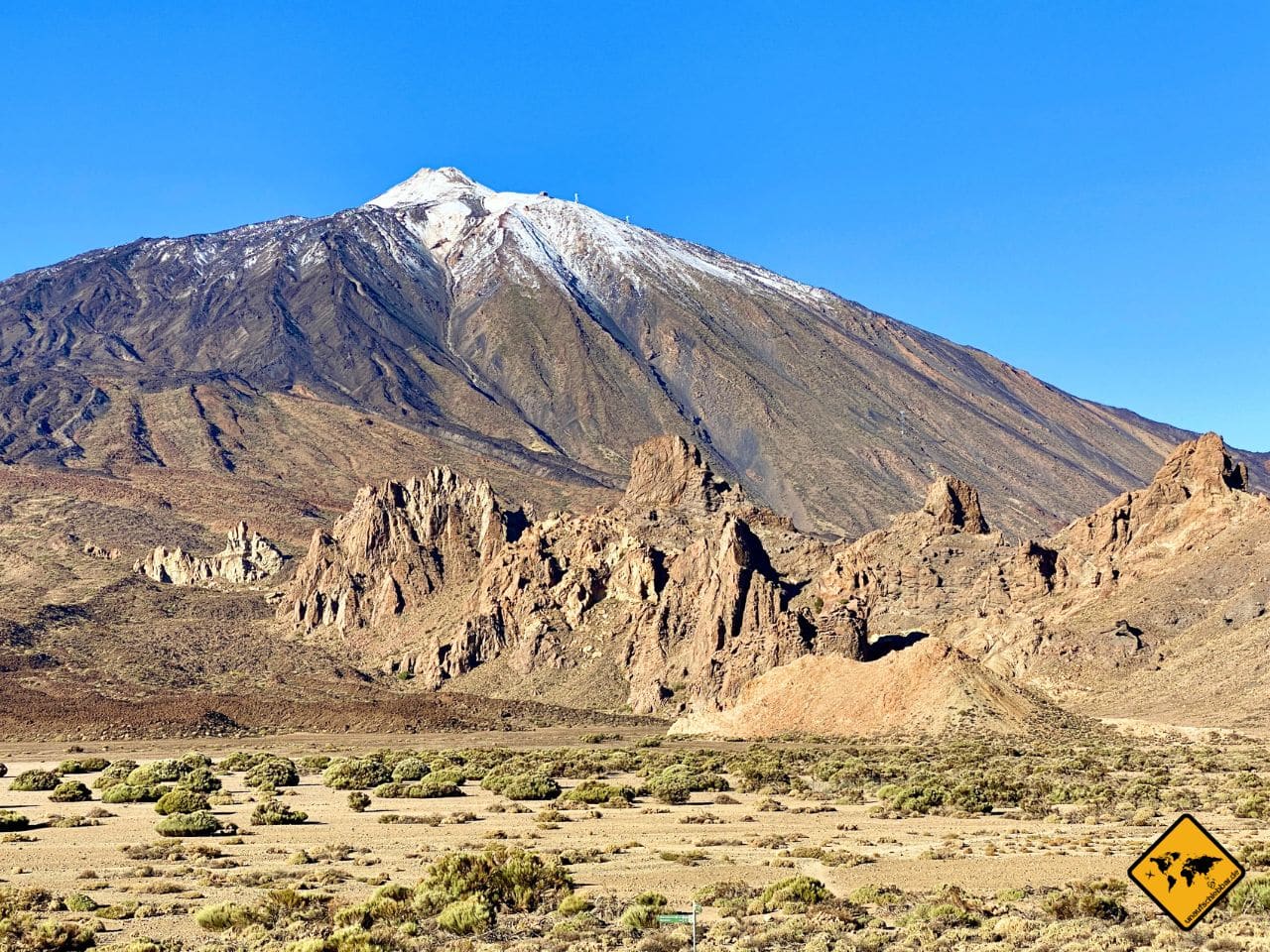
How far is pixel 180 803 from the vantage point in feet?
117

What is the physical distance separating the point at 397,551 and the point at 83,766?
64.6 metres

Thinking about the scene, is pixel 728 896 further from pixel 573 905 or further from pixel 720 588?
pixel 720 588

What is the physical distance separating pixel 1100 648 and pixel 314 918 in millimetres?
64766

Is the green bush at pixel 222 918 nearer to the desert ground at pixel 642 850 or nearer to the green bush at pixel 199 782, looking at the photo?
the desert ground at pixel 642 850

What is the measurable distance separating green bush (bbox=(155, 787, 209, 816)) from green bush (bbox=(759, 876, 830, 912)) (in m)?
17.7

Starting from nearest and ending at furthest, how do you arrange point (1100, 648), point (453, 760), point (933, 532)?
1. point (453, 760)
2. point (1100, 648)
3. point (933, 532)

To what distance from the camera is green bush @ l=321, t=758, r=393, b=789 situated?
44091 mm

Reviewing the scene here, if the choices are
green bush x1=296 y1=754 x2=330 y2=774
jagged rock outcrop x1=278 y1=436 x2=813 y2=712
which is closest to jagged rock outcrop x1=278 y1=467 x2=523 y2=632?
jagged rock outcrop x1=278 y1=436 x2=813 y2=712

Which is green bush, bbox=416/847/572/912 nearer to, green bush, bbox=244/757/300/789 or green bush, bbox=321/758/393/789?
green bush, bbox=321/758/393/789

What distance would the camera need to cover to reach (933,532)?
108625 millimetres

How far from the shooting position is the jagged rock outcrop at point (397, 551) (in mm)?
113125

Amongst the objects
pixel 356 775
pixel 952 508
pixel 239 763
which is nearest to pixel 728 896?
pixel 356 775

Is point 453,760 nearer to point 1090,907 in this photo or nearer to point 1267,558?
point 1090,907

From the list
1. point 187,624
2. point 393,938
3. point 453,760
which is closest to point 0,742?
point 453,760
